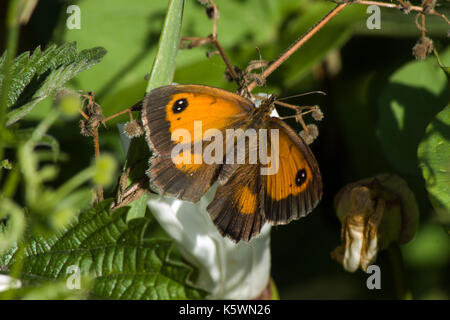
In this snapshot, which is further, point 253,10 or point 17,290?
point 253,10

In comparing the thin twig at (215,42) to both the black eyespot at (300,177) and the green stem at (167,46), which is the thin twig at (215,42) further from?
the black eyespot at (300,177)

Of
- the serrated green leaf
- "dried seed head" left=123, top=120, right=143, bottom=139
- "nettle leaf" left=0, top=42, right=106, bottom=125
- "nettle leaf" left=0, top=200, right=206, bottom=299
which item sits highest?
"nettle leaf" left=0, top=42, right=106, bottom=125

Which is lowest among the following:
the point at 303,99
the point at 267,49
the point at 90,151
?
the point at 90,151

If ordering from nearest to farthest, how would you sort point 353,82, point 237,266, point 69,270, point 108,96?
point 69,270
point 237,266
point 108,96
point 353,82

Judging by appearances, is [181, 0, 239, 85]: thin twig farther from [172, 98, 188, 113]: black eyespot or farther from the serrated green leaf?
the serrated green leaf

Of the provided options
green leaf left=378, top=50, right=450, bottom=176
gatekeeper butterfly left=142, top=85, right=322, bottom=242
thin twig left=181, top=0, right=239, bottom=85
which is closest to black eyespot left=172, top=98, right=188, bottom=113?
gatekeeper butterfly left=142, top=85, right=322, bottom=242

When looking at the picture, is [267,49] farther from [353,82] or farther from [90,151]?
[90,151]

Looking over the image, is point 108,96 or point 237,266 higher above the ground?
point 108,96

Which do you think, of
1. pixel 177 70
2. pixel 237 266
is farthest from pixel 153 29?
pixel 237 266
